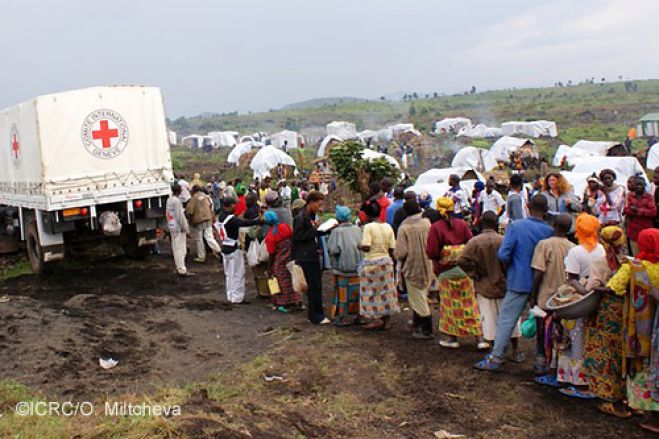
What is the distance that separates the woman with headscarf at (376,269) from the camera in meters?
6.61

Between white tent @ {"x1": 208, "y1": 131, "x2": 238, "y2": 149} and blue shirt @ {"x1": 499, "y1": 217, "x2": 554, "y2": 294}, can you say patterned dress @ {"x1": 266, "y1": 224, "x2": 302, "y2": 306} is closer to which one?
blue shirt @ {"x1": 499, "y1": 217, "x2": 554, "y2": 294}

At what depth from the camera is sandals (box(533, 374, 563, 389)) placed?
510 cm

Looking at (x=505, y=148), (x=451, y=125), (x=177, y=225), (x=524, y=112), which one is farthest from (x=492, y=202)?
(x=524, y=112)

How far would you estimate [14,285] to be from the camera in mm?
10742

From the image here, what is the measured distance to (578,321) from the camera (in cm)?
468

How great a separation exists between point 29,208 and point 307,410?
8.14 m

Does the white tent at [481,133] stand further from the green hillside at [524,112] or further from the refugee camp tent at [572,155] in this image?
the refugee camp tent at [572,155]

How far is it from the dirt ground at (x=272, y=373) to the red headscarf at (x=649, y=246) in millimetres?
1215

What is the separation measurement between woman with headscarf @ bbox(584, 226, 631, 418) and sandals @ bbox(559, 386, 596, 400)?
0.13m

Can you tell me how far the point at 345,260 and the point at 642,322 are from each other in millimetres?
3331

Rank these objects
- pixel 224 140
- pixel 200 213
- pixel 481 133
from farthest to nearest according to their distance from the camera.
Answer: pixel 224 140
pixel 481 133
pixel 200 213

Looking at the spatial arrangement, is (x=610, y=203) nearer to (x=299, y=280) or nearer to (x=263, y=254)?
(x=299, y=280)

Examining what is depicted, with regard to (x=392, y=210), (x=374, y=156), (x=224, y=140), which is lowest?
(x=392, y=210)

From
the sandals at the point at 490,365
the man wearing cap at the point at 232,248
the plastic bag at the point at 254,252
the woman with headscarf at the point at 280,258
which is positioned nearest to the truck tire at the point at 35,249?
the man wearing cap at the point at 232,248
